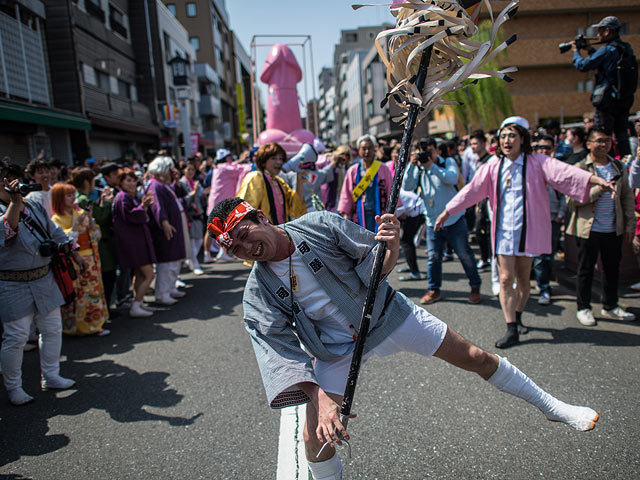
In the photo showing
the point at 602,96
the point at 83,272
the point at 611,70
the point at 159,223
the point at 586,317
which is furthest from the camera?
the point at 159,223

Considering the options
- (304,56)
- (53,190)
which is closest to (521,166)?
(53,190)

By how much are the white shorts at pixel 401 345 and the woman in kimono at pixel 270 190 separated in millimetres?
2772

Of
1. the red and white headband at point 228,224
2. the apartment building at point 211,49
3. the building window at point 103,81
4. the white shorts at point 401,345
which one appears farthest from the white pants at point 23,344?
the apartment building at point 211,49

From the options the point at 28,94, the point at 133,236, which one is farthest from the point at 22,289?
the point at 28,94

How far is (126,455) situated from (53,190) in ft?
10.9

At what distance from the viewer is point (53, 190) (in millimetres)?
4930

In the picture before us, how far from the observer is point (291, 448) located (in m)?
2.78

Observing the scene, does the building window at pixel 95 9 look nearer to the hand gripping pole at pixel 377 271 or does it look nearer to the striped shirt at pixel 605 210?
the striped shirt at pixel 605 210

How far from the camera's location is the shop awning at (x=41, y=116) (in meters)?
11.1

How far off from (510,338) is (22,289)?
419 centimetres

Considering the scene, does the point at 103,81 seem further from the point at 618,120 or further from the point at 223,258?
the point at 618,120

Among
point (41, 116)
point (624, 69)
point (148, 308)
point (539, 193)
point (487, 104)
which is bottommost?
point (148, 308)

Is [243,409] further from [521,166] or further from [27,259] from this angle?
[521,166]

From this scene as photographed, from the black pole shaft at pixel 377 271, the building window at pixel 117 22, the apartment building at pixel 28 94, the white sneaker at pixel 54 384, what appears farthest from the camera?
the building window at pixel 117 22
